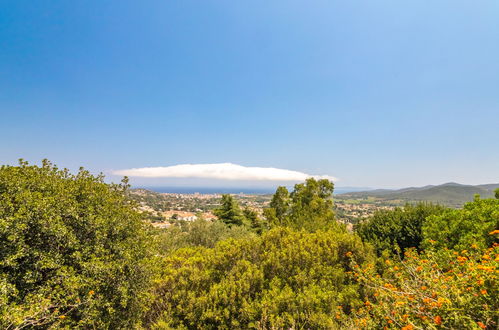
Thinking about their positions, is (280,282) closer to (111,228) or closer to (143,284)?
(143,284)

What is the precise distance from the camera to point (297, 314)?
16.6ft

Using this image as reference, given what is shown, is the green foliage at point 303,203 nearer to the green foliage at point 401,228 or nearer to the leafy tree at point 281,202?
the leafy tree at point 281,202

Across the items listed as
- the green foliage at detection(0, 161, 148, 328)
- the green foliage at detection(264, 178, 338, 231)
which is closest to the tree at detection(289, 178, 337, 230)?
the green foliage at detection(264, 178, 338, 231)

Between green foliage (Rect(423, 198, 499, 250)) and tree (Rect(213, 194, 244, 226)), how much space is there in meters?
22.0

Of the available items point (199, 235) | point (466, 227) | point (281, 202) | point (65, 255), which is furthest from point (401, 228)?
point (199, 235)

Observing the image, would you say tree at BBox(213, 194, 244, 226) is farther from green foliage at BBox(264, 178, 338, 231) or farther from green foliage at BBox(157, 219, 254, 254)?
green foliage at BBox(157, 219, 254, 254)

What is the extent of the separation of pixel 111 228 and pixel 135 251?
98 centimetres

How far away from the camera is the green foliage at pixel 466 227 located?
6376 mm

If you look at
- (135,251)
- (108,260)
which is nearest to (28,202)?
(108,260)

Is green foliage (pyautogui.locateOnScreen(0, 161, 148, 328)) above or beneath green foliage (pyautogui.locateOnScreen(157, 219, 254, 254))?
above

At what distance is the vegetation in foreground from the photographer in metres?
3.76

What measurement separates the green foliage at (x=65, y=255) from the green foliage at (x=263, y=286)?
1.16 metres

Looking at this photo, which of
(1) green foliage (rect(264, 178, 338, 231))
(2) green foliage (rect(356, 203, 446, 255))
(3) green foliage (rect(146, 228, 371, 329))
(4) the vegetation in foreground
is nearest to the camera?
(4) the vegetation in foreground

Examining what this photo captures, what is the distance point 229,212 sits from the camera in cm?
2820
